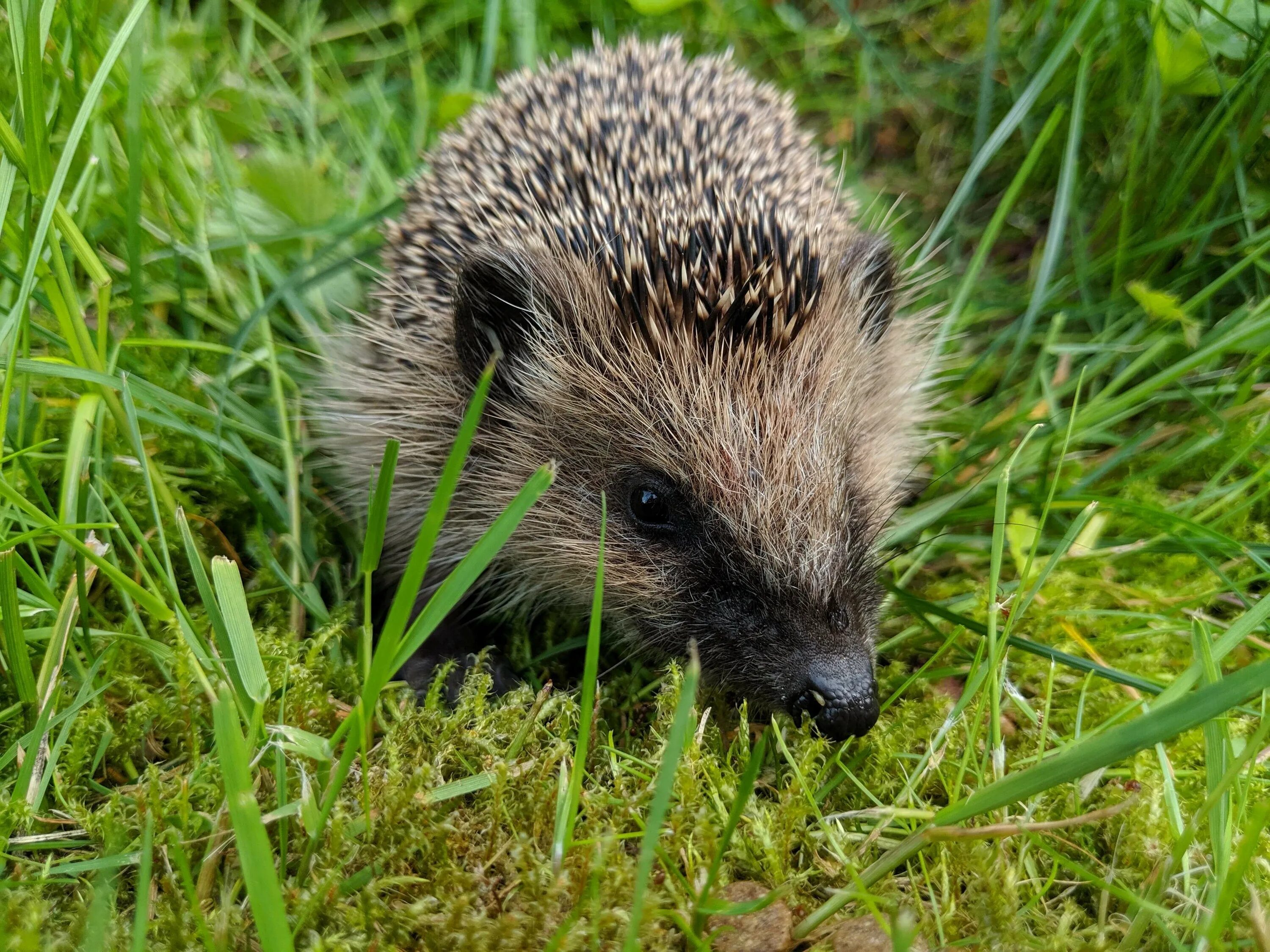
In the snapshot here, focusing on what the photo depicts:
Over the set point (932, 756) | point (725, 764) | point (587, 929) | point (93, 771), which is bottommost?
point (93, 771)

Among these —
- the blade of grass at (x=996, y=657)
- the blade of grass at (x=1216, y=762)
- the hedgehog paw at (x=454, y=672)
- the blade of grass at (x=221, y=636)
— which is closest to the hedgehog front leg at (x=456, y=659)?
the hedgehog paw at (x=454, y=672)

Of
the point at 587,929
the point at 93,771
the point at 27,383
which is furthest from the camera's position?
the point at 27,383

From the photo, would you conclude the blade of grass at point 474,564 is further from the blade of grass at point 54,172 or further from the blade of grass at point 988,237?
the blade of grass at point 988,237

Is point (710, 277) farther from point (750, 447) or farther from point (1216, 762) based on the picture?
point (1216, 762)

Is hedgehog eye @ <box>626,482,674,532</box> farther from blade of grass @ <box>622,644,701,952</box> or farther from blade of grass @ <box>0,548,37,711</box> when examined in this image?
blade of grass @ <box>0,548,37,711</box>

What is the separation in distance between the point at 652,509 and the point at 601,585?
0.79m

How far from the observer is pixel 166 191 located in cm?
302

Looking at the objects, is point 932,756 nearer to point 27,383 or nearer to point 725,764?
point 725,764

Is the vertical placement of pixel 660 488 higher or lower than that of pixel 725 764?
higher

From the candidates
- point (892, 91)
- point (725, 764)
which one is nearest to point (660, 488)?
point (725, 764)

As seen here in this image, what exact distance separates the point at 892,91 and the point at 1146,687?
3.01 m

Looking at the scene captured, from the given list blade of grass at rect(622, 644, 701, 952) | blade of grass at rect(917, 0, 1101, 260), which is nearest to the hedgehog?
blade of grass at rect(917, 0, 1101, 260)

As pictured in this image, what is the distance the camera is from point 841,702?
1890 mm

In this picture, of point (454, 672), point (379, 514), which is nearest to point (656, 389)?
point (454, 672)
